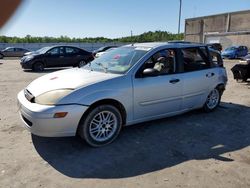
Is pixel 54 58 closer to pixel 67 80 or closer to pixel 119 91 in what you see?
pixel 67 80

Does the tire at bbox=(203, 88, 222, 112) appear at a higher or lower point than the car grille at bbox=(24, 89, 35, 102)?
lower

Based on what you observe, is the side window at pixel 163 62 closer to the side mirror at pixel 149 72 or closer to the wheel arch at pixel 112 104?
the side mirror at pixel 149 72

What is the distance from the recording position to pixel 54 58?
16281mm

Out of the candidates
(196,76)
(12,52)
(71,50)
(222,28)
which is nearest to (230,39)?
(222,28)

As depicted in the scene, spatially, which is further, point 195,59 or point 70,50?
point 70,50

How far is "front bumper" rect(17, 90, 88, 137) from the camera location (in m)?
4.11

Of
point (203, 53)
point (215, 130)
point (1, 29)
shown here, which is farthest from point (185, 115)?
point (1, 29)

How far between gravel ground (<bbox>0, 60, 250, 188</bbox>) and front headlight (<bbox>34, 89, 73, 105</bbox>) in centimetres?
77

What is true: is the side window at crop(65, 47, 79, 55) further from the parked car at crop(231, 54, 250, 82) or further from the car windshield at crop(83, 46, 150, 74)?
the car windshield at crop(83, 46, 150, 74)

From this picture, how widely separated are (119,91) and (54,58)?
1228cm

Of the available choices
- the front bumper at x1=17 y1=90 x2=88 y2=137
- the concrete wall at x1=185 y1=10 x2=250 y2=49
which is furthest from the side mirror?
the concrete wall at x1=185 y1=10 x2=250 y2=49

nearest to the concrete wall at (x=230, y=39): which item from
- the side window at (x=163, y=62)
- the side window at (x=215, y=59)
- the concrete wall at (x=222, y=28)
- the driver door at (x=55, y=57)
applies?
the concrete wall at (x=222, y=28)

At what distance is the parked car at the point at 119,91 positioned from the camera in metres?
4.25

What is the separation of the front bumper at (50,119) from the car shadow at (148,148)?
1.19ft
